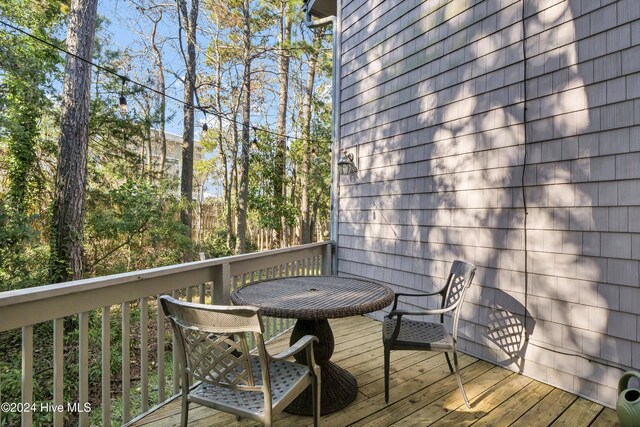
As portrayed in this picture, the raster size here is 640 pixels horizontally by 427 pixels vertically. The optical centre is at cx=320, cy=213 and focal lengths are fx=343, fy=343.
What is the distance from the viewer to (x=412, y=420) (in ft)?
6.80

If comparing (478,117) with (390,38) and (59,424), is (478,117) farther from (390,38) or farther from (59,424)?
(59,424)

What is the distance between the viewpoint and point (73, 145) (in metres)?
5.22

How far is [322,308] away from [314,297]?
30 centimetres

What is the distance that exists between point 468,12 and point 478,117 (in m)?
0.97

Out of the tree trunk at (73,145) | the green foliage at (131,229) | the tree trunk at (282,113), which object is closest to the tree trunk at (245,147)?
the tree trunk at (282,113)

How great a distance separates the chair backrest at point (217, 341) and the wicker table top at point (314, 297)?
0.42 m

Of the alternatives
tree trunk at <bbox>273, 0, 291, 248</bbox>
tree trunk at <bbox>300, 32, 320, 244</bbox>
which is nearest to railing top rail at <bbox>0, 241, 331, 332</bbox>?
tree trunk at <bbox>273, 0, 291, 248</bbox>

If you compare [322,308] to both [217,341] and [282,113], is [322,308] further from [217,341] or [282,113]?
[282,113]

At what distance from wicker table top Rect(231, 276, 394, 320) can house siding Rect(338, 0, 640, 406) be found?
111cm

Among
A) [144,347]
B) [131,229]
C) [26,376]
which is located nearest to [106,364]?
[144,347]

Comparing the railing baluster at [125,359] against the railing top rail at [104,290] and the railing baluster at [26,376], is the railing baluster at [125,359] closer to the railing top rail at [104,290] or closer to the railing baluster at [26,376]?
the railing top rail at [104,290]

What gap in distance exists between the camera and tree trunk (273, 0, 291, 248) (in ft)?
33.8

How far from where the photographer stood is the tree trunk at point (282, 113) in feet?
33.8

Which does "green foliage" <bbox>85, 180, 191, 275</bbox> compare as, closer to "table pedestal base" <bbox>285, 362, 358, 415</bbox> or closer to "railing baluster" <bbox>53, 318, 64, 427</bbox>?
"railing baluster" <bbox>53, 318, 64, 427</bbox>
